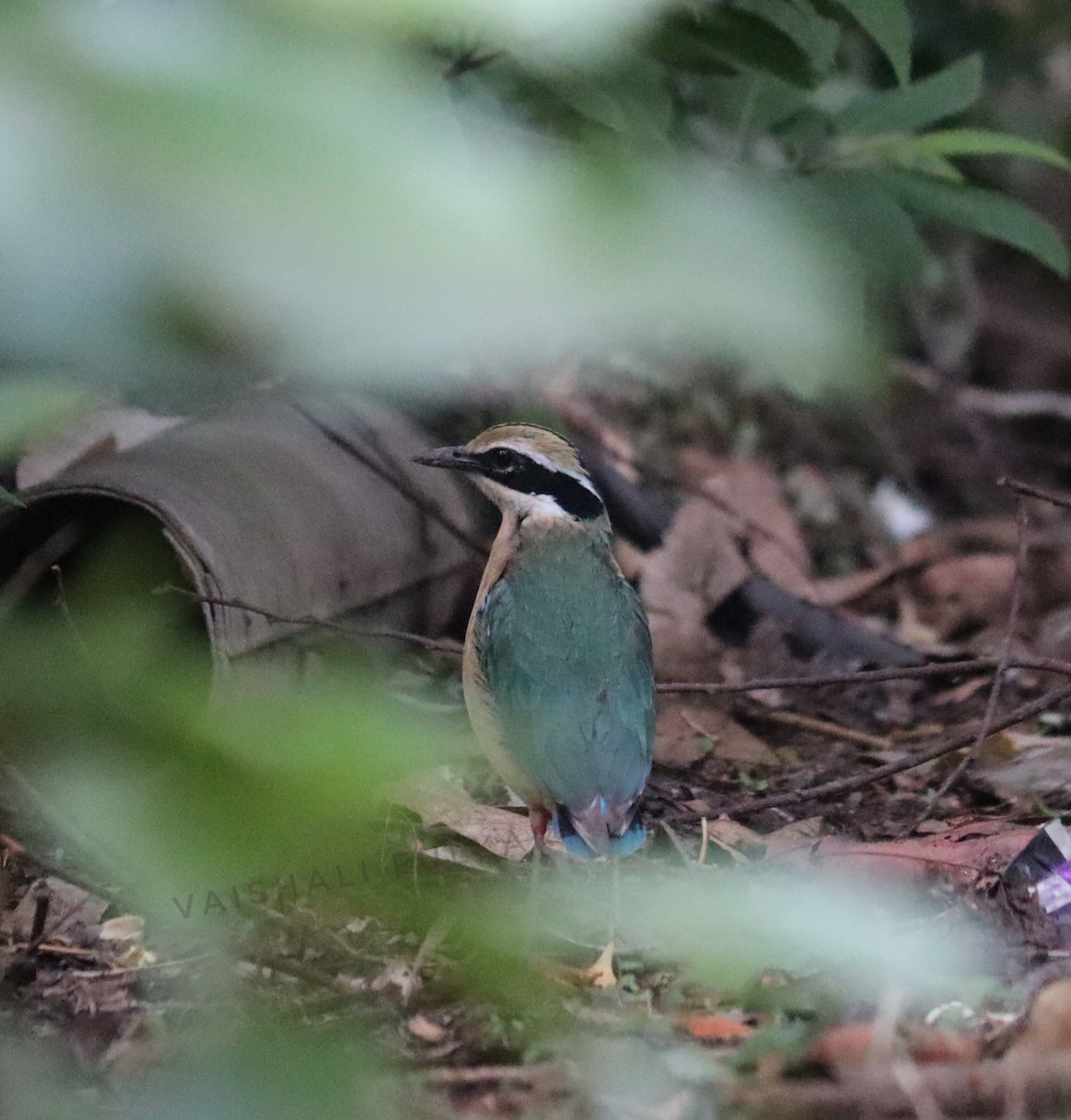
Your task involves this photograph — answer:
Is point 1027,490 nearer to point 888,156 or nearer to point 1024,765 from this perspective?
point 888,156

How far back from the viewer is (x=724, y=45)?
1.32 metres

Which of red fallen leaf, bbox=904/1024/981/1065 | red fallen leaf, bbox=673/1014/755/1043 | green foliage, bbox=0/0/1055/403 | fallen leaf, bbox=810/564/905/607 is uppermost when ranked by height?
green foliage, bbox=0/0/1055/403

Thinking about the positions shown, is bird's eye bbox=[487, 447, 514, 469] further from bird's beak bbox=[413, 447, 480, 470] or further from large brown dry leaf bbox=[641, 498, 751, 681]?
large brown dry leaf bbox=[641, 498, 751, 681]

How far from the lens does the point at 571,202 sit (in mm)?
633

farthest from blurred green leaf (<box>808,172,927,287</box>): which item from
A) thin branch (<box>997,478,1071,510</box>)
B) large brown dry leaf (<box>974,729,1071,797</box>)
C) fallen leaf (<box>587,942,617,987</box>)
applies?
fallen leaf (<box>587,942,617,987</box>)

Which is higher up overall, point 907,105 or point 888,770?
point 907,105

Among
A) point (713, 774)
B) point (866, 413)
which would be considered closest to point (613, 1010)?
point (713, 774)

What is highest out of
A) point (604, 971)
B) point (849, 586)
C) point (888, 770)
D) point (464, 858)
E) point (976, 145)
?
point (976, 145)

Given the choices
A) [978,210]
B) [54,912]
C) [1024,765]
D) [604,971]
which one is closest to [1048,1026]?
[604,971]

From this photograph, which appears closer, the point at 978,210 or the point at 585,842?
the point at 585,842

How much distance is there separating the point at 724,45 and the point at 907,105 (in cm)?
270

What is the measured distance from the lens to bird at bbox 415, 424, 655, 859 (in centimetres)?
316

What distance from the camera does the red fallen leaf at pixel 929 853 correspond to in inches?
124

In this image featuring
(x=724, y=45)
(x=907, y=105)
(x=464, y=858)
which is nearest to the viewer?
(x=724, y=45)
